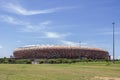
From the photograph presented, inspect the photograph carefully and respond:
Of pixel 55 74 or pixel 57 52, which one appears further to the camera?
pixel 57 52

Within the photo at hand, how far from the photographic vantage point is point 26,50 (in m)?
180

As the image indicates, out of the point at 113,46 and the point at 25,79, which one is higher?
the point at 113,46

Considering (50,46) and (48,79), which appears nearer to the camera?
(48,79)

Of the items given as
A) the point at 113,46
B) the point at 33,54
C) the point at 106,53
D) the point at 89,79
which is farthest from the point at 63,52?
the point at 89,79

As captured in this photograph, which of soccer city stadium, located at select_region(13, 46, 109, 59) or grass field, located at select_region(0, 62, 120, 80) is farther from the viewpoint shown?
soccer city stadium, located at select_region(13, 46, 109, 59)

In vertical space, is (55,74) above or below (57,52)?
below

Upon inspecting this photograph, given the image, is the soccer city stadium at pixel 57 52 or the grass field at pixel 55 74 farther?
the soccer city stadium at pixel 57 52

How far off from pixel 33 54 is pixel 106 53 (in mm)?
48969

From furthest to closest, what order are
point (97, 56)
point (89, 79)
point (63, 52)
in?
point (97, 56), point (63, 52), point (89, 79)

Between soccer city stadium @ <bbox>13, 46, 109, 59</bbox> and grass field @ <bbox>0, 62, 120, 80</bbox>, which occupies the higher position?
soccer city stadium @ <bbox>13, 46, 109, 59</bbox>

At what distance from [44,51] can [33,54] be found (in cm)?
723

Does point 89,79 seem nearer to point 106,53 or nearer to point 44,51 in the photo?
point 44,51

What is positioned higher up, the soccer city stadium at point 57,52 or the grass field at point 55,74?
the soccer city stadium at point 57,52

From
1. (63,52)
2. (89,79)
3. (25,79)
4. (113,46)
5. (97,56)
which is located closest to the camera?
(25,79)
